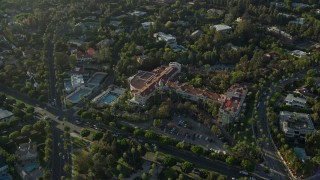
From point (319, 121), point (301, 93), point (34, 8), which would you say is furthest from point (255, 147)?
point (34, 8)

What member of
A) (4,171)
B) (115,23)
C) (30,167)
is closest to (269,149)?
(30,167)

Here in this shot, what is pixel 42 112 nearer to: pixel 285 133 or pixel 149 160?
pixel 149 160

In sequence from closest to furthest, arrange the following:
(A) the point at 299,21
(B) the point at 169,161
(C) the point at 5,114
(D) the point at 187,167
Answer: (D) the point at 187,167
(B) the point at 169,161
(C) the point at 5,114
(A) the point at 299,21

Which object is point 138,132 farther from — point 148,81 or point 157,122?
point 148,81

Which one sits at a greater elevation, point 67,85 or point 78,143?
point 67,85

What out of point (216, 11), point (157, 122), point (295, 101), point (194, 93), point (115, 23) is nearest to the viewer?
point (157, 122)

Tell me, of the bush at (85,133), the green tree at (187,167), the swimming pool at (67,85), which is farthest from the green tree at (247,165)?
the swimming pool at (67,85)

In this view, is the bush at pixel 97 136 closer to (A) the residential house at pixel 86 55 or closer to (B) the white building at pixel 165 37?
(A) the residential house at pixel 86 55
